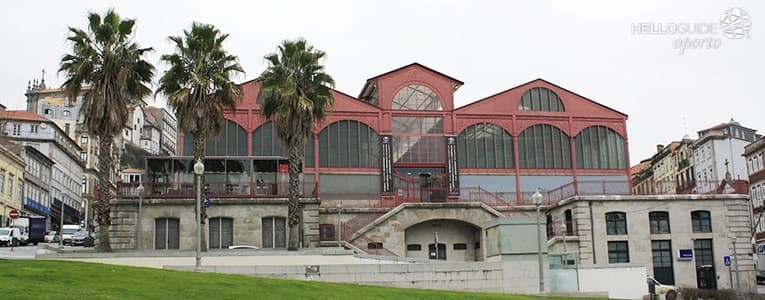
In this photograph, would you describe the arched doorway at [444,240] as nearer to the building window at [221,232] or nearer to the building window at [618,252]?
the building window at [618,252]

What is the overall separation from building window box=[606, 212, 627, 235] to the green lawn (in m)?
22.8

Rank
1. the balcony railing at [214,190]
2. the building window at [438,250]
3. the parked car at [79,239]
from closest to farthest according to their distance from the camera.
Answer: the balcony railing at [214,190] → the building window at [438,250] → the parked car at [79,239]

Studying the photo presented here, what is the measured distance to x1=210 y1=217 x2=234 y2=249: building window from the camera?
40.7m

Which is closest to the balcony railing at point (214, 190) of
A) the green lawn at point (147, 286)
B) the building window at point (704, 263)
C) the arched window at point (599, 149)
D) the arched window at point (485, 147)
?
the arched window at point (485, 147)

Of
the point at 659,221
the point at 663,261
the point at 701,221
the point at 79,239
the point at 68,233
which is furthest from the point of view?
the point at 68,233

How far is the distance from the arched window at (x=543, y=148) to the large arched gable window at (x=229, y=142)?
18251 mm

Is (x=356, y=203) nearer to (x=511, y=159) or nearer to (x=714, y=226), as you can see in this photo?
(x=511, y=159)

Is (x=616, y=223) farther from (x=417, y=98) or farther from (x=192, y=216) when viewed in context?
(x=192, y=216)

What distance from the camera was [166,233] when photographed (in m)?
40.3

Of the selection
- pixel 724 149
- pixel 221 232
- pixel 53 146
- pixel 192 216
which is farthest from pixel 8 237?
pixel 724 149

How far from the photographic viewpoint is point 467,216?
1768 inches

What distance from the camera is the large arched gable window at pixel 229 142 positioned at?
49.8 meters

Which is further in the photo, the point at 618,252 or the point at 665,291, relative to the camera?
the point at 618,252

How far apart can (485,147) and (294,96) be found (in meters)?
19.3
